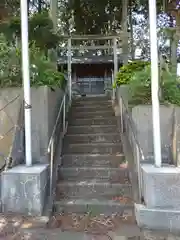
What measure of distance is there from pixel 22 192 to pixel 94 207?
1.03 meters

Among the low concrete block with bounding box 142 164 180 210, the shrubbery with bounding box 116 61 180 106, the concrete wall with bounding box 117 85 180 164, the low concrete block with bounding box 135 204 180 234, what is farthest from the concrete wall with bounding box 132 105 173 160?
the low concrete block with bounding box 135 204 180 234

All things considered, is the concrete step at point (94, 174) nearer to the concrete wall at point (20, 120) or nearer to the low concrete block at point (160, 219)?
the concrete wall at point (20, 120)

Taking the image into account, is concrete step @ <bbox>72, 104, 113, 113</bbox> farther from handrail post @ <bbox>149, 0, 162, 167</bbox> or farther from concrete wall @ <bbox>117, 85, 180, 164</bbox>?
handrail post @ <bbox>149, 0, 162, 167</bbox>

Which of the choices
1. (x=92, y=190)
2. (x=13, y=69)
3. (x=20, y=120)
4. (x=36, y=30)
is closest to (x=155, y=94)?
(x=92, y=190)

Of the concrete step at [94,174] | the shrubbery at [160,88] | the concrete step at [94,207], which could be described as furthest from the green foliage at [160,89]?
the concrete step at [94,207]

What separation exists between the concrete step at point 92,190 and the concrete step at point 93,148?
86 centimetres

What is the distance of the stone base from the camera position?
11.1 feet

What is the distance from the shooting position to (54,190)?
158 inches

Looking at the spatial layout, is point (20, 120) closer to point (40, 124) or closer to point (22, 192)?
point (40, 124)

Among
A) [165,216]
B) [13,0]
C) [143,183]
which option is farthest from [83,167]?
[13,0]

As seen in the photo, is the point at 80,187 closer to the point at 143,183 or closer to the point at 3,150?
the point at 143,183

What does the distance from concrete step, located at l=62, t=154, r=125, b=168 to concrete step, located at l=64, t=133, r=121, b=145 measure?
553 mm

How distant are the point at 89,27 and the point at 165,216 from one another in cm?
1390

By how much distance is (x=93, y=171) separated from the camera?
172 inches
